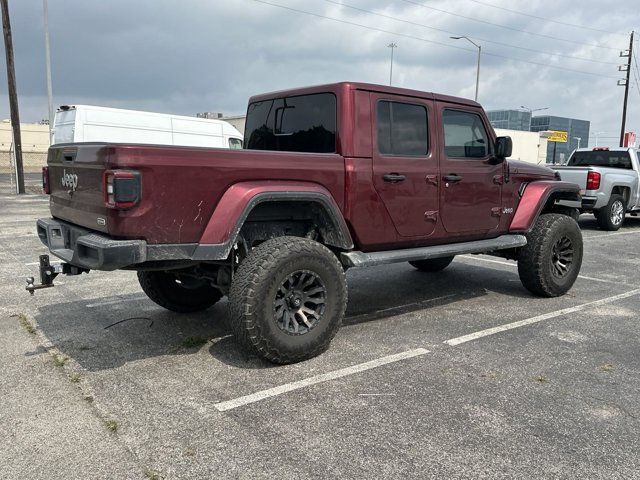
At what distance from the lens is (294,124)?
4.94 m

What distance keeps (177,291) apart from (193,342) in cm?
86

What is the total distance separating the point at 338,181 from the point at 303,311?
3.43 feet

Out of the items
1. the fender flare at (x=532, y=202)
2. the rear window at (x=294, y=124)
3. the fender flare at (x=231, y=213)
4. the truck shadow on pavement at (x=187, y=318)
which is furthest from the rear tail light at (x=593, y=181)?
the fender flare at (x=231, y=213)

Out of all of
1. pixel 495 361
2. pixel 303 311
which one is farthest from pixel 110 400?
pixel 495 361

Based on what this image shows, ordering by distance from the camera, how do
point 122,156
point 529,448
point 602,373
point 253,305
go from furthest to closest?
point 602,373
point 253,305
point 122,156
point 529,448

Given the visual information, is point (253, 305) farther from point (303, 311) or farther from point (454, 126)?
point (454, 126)

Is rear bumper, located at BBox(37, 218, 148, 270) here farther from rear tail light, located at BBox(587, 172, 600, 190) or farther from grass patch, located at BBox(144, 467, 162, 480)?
rear tail light, located at BBox(587, 172, 600, 190)

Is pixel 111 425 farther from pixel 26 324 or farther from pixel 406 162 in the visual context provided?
pixel 406 162

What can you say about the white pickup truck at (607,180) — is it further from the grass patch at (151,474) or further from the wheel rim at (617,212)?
the grass patch at (151,474)

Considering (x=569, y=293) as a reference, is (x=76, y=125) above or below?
above

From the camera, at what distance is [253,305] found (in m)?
3.71

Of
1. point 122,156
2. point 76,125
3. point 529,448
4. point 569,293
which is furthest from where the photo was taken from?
point 76,125

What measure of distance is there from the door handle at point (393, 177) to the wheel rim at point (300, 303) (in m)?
1.08

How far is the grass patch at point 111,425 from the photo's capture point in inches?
119
